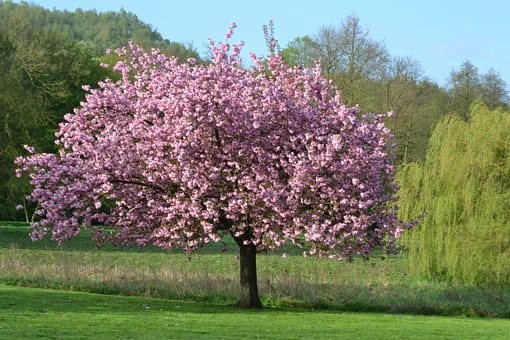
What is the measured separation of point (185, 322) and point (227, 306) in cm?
473

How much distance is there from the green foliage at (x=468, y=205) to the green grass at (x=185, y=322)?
5.11m

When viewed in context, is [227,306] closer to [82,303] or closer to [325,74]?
Result: [82,303]

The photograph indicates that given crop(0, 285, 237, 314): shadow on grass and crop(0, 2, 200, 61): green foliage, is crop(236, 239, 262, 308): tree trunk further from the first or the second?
crop(0, 2, 200, 61): green foliage

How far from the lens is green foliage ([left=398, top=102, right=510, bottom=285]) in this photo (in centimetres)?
2684

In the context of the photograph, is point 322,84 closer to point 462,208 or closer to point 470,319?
point 470,319

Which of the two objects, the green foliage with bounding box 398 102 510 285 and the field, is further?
the green foliage with bounding box 398 102 510 285

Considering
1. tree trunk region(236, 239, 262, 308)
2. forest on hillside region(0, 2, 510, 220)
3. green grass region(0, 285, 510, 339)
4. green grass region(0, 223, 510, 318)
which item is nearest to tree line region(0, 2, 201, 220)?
forest on hillside region(0, 2, 510, 220)

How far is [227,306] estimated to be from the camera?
70.9ft

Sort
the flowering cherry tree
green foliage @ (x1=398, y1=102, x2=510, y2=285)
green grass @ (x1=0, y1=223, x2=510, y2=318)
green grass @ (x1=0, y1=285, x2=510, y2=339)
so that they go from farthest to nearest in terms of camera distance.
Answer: green foliage @ (x1=398, y1=102, x2=510, y2=285), green grass @ (x1=0, y1=223, x2=510, y2=318), the flowering cherry tree, green grass @ (x1=0, y1=285, x2=510, y2=339)

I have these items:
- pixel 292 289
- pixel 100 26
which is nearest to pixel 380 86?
pixel 292 289

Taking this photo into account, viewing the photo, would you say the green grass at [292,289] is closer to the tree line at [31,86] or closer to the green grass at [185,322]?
the green grass at [185,322]

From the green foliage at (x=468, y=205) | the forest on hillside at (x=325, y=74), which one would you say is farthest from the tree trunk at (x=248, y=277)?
the forest on hillside at (x=325, y=74)

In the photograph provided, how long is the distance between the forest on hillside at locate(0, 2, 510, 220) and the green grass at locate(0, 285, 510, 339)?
25.9m

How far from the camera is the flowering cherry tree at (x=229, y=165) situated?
1828 cm
